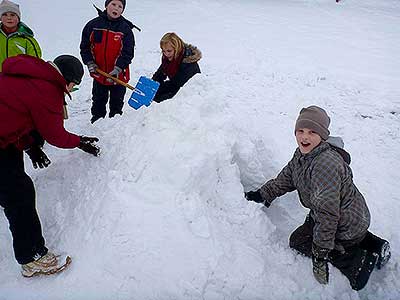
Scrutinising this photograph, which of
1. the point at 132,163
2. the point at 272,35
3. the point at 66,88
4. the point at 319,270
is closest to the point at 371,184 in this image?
the point at 319,270

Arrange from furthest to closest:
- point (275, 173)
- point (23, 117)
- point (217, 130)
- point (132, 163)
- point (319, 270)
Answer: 1. point (275, 173)
2. point (217, 130)
3. point (132, 163)
4. point (319, 270)
5. point (23, 117)

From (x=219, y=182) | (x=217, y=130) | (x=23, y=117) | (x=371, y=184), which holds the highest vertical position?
(x=23, y=117)

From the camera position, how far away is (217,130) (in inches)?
124

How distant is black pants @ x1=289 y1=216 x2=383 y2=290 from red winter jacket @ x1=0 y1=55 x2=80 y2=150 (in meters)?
2.04

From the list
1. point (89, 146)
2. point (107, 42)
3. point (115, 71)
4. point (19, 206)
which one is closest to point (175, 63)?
point (115, 71)

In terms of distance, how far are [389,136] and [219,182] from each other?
3.00m

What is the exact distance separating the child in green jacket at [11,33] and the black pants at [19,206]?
1.72m

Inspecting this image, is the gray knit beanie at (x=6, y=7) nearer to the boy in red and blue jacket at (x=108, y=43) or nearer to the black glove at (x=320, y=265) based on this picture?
the boy in red and blue jacket at (x=108, y=43)

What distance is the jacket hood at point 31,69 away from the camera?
223 cm

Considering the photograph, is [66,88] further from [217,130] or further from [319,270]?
[319,270]

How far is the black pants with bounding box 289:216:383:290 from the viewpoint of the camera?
2.72 metres

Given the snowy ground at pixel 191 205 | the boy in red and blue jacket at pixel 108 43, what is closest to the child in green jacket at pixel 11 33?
the boy in red and blue jacket at pixel 108 43

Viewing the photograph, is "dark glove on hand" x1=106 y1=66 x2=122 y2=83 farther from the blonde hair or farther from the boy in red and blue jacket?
the blonde hair

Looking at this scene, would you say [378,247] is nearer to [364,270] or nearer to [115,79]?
[364,270]
